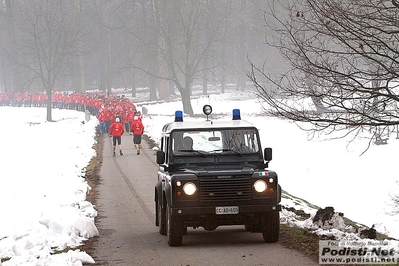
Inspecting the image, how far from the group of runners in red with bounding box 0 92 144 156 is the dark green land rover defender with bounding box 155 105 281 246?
18733 mm

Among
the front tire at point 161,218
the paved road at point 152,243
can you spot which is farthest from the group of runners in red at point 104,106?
the front tire at point 161,218

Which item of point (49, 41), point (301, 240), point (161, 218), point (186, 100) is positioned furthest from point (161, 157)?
point (49, 41)

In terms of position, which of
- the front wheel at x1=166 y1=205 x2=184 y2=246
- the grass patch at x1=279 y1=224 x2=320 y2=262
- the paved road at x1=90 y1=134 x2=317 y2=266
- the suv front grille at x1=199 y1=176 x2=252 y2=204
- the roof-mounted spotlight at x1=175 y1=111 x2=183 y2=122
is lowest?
the paved road at x1=90 y1=134 x2=317 y2=266

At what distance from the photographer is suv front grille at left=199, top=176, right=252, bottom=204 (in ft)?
37.2

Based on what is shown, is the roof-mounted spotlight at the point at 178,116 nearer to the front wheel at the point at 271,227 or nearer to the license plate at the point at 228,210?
the license plate at the point at 228,210

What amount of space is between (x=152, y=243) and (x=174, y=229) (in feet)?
2.85

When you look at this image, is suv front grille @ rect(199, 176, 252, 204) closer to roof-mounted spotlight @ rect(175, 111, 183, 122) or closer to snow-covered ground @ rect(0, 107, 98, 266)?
Result: snow-covered ground @ rect(0, 107, 98, 266)

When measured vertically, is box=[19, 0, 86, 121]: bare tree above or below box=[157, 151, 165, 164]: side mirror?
above

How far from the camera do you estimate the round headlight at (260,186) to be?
11.4 metres

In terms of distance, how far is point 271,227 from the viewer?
37.9 ft

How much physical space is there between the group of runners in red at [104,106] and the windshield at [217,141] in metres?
18.4

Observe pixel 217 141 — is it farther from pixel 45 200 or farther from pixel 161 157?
pixel 45 200

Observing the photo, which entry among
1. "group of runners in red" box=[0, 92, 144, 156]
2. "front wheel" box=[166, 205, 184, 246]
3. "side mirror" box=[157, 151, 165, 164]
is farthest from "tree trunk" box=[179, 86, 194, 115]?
"front wheel" box=[166, 205, 184, 246]

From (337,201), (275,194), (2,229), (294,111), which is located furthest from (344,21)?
(337,201)
